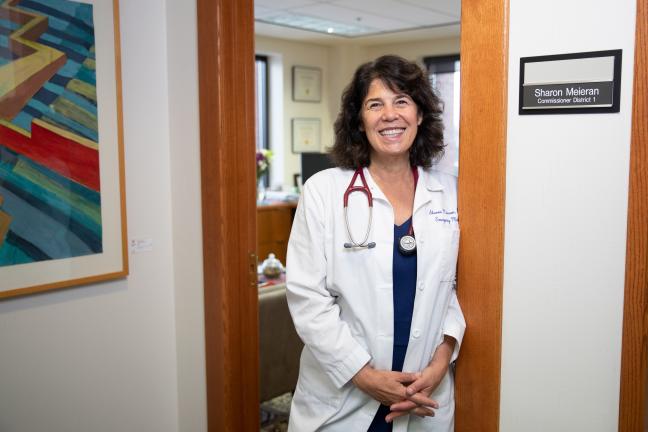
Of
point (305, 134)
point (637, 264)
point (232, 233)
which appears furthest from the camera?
point (305, 134)

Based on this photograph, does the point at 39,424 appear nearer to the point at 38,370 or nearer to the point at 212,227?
the point at 38,370

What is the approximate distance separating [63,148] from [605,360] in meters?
1.64

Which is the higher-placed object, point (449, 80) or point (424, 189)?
point (449, 80)

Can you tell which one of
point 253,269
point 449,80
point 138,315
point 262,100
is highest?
point 449,80

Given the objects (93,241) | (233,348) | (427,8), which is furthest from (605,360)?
(427,8)

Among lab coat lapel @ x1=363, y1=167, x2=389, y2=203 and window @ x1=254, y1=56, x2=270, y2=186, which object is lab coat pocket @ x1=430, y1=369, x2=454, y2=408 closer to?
lab coat lapel @ x1=363, y1=167, x2=389, y2=203

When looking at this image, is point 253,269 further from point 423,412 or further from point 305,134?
point 305,134

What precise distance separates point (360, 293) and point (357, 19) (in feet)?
14.3

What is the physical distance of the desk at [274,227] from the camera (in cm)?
557

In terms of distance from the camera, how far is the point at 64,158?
191 cm

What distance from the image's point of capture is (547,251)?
134 cm

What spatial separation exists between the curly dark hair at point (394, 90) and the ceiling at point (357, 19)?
3298mm

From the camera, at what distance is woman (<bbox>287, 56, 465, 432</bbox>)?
1.52 metres

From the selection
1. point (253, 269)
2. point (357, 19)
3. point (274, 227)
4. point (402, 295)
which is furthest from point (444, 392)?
point (357, 19)
